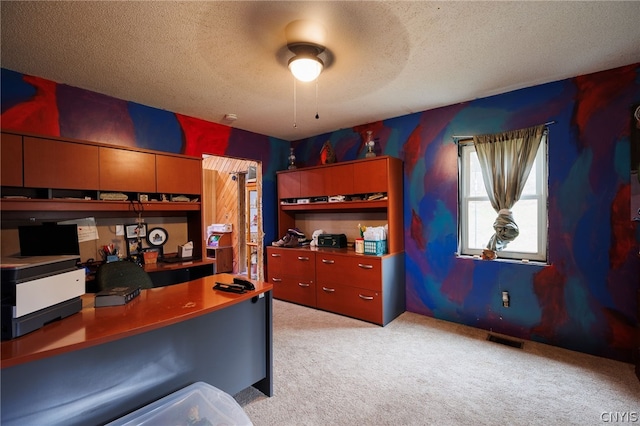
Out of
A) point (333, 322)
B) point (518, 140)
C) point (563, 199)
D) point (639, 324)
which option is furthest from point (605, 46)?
point (333, 322)

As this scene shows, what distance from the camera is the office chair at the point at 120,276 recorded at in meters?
2.31

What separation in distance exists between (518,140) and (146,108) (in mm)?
4135

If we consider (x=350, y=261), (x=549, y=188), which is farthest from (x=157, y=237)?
(x=549, y=188)

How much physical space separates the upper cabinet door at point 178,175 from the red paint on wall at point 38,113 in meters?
0.90

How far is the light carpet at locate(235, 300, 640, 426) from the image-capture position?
6.23ft

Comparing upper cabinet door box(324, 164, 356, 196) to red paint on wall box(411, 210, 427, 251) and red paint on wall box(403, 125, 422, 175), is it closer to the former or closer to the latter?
red paint on wall box(403, 125, 422, 175)

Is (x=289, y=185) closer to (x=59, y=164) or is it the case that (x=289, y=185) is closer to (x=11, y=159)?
(x=59, y=164)

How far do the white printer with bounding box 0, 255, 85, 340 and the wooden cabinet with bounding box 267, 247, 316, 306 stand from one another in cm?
272

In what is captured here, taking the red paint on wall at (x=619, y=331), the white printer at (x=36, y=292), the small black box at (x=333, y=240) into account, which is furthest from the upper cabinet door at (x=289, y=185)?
the red paint on wall at (x=619, y=331)

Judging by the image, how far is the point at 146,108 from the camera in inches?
130

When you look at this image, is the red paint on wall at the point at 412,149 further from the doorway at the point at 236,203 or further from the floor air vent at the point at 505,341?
the doorway at the point at 236,203

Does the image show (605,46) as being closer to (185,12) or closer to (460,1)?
(460,1)

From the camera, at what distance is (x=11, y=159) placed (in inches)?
89.1

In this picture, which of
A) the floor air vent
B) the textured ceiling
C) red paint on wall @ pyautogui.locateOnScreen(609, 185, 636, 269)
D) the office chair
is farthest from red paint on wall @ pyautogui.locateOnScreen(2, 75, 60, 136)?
red paint on wall @ pyautogui.locateOnScreen(609, 185, 636, 269)
